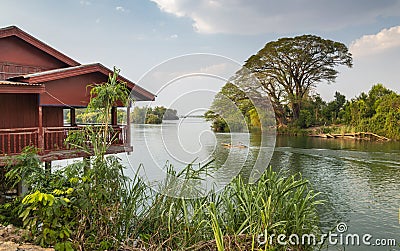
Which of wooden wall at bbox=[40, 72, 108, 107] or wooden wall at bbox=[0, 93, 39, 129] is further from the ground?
wooden wall at bbox=[40, 72, 108, 107]

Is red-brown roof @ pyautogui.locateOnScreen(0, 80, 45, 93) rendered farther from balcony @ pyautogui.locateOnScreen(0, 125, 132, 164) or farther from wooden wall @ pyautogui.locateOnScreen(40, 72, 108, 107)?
balcony @ pyautogui.locateOnScreen(0, 125, 132, 164)

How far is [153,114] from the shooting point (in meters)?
4.71

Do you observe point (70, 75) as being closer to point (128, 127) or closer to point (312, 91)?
point (128, 127)

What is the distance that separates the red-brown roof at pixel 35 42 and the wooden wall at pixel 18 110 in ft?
3.87

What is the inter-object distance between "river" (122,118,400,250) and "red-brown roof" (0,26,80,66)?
2.67 meters

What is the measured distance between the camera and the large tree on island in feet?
81.4

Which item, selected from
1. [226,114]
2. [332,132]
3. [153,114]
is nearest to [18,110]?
[153,114]

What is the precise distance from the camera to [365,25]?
20406 mm

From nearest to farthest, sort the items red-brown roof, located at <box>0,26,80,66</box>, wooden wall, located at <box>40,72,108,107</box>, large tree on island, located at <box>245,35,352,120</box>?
wooden wall, located at <box>40,72,108,107</box> → red-brown roof, located at <box>0,26,80,66</box> → large tree on island, located at <box>245,35,352,120</box>

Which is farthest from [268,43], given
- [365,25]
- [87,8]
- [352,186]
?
[352,186]

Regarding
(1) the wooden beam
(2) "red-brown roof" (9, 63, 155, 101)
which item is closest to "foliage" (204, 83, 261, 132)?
(2) "red-brown roof" (9, 63, 155, 101)

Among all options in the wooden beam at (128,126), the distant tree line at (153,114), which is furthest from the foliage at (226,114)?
the wooden beam at (128,126)

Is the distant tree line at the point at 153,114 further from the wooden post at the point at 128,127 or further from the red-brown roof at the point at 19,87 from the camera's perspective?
the red-brown roof at the point at 19,87

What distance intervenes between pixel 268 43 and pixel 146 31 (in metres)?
12.2
